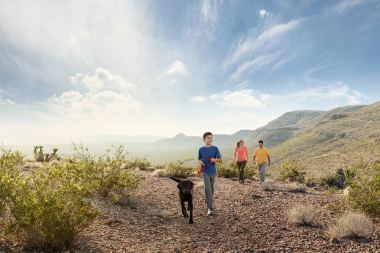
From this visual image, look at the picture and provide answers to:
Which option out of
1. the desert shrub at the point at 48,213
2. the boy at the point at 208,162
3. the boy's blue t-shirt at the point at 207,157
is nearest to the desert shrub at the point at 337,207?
the boy at the point at 208,162

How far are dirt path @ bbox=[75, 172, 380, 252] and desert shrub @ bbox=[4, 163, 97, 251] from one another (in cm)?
47

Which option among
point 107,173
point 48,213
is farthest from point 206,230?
point 107,173

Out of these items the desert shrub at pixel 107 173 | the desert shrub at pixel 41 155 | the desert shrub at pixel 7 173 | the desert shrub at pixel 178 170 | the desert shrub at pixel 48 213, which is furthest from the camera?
the desert shrub at pixel 41 155

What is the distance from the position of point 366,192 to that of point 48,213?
328 inches

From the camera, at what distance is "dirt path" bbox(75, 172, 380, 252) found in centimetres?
697

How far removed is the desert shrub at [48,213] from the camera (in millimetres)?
5828

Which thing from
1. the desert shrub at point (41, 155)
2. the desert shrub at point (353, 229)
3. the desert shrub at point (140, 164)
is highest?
the desert shrub at point (41, 155)

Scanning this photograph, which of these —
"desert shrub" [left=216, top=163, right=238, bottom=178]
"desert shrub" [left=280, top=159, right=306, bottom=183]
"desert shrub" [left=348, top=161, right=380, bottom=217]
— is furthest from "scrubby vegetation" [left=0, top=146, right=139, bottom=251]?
"desert shrub" [left=280, top=159, right=306, bottom=183]

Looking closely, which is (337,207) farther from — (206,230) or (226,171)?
(226,171)

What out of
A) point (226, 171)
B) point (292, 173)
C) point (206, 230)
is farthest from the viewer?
point (226, 171)

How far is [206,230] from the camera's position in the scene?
26.6 feet

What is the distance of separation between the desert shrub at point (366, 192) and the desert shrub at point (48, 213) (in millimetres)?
7230

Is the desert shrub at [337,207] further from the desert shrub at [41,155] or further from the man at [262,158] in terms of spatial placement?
the desert shrub at [41,155]

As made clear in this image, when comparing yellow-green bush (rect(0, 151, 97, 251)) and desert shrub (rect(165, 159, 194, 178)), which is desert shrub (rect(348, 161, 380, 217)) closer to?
yellow-green bush (rect(0, 151, 97, 251))
